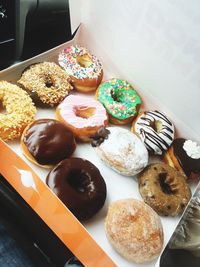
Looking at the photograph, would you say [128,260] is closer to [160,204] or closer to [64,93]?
[160,204]

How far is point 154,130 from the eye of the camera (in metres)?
1.04

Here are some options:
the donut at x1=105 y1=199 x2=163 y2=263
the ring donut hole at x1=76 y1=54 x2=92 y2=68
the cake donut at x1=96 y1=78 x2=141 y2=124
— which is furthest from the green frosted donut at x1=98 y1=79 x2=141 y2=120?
the donut at x1=105 y1=199 x2=163 y2=263

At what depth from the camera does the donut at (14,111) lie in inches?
36.9

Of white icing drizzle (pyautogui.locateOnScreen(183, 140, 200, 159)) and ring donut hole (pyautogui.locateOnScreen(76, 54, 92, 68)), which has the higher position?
ring donut hole (pyautogui.locateOnScreen(76, 54, 92, 68))

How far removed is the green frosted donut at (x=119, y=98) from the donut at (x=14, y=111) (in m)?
0.24

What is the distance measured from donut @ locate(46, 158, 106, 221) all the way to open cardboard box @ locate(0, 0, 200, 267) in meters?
0.04

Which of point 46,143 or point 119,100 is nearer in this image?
point 46,143

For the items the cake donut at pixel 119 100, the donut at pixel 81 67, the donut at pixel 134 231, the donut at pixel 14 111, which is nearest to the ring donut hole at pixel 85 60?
the donut at pixel 81 67

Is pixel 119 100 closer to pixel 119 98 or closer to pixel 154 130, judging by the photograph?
pixel 119 98

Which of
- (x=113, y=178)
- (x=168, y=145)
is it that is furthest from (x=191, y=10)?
(x=113, y=178)

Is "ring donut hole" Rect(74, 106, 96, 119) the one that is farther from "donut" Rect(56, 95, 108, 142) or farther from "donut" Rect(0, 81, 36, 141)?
"donut" Rect(0, 81, 36, 141)

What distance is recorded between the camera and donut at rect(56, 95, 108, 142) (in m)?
1.00

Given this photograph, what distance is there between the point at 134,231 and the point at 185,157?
30 cm

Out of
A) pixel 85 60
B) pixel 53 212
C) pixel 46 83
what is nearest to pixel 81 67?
pixel 85 60
